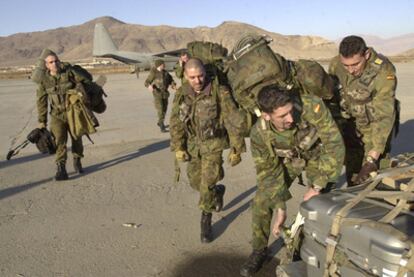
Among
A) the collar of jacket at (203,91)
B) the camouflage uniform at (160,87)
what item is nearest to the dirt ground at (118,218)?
the collar of jacket at (203,91)

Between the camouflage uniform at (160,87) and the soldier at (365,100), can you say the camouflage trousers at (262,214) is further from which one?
the camouflage uniform at (160,87)

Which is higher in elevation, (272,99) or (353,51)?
(353,51)

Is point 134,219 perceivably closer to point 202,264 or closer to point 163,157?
point 202,264

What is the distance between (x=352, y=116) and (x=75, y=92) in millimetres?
4033

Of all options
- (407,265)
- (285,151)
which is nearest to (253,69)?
(285,151)

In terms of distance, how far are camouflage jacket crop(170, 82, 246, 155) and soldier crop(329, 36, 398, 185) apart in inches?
42.2

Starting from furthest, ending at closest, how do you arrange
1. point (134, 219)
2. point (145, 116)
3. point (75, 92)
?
1. point (145, 116)
2. point (75, 92)
3. point (134, 219)

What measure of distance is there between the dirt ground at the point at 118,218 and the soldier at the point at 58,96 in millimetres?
505

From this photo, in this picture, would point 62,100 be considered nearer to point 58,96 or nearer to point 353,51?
point 58,96

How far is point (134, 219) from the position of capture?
4.84 meters

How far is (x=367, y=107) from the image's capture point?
3.97 metres

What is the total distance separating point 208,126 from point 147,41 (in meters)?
161

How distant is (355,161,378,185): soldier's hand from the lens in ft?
10.8

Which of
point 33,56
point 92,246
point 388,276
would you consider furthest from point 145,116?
point 33,56
